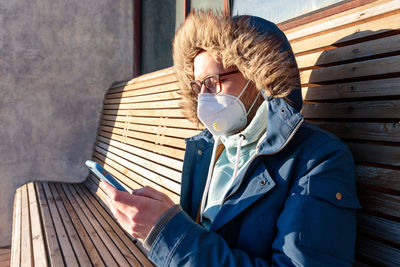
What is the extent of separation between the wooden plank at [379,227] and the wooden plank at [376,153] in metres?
0.24

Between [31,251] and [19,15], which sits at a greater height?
[19,15]

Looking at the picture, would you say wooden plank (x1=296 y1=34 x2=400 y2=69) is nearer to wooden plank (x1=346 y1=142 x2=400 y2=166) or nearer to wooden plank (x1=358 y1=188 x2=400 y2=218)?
wooden plank (x1=346 y1=142 x2=400 y2=166)

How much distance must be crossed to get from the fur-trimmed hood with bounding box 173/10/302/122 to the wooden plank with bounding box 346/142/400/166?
331 mm

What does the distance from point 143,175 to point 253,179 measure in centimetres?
232

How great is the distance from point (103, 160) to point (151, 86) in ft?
5.06

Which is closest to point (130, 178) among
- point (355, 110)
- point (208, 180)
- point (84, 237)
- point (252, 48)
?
point (84, 237)

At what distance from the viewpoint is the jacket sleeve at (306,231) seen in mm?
1117

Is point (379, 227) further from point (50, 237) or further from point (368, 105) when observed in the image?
point (50, 237)

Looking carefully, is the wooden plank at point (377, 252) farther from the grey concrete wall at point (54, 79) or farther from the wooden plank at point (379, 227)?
the grey concrete wall at point (54, 79)

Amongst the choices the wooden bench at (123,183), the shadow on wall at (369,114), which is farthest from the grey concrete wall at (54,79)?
the shadow on wall at (369,114)

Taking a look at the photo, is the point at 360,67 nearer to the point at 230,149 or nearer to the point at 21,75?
the point at 230,149

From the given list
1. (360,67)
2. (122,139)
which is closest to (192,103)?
(360,67)

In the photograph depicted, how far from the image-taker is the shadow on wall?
141cm

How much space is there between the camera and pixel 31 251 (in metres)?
2.68
